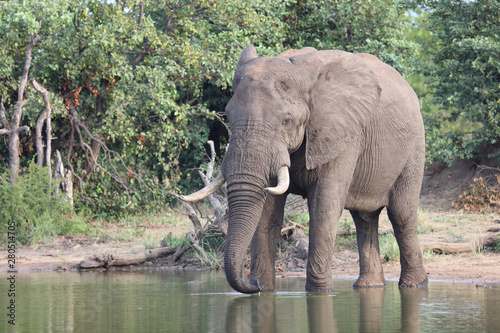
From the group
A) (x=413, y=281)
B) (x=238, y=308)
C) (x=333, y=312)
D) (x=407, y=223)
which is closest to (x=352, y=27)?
(x=407, y=223)

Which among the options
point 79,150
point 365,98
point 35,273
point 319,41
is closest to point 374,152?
point 365,98

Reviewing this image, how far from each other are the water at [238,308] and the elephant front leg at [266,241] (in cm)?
21

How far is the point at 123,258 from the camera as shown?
38.0ft

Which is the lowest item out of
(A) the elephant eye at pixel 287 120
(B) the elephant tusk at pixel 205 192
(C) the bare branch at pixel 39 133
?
(B) the elephant tusk at pixel 205 192

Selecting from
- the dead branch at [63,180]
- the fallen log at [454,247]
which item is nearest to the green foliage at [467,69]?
the fallen log at [454,247]

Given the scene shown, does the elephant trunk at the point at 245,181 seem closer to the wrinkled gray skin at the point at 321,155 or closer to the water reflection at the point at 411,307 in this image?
the wrinkled gray skin at the point at 321,155

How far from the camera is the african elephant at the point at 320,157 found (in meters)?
7.03

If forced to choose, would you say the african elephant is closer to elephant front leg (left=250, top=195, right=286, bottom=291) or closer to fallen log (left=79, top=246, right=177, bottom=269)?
elephant front leg (left=250, top=195, right=286, bottom=291)

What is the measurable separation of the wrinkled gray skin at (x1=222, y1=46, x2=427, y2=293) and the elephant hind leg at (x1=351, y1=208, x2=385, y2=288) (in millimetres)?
12

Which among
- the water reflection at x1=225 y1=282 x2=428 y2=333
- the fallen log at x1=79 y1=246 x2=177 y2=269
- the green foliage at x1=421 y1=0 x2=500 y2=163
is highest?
the green foliage at x1=421 y1=0 x2=500 y2=163

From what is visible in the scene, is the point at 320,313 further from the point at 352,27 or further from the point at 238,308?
the point at 352,27

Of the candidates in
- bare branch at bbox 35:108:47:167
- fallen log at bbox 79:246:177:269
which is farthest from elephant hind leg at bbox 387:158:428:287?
bare branch at bbox 35:108:47:167

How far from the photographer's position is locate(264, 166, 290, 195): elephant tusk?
6789 millimetres

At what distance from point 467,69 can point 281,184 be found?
1199 cm
